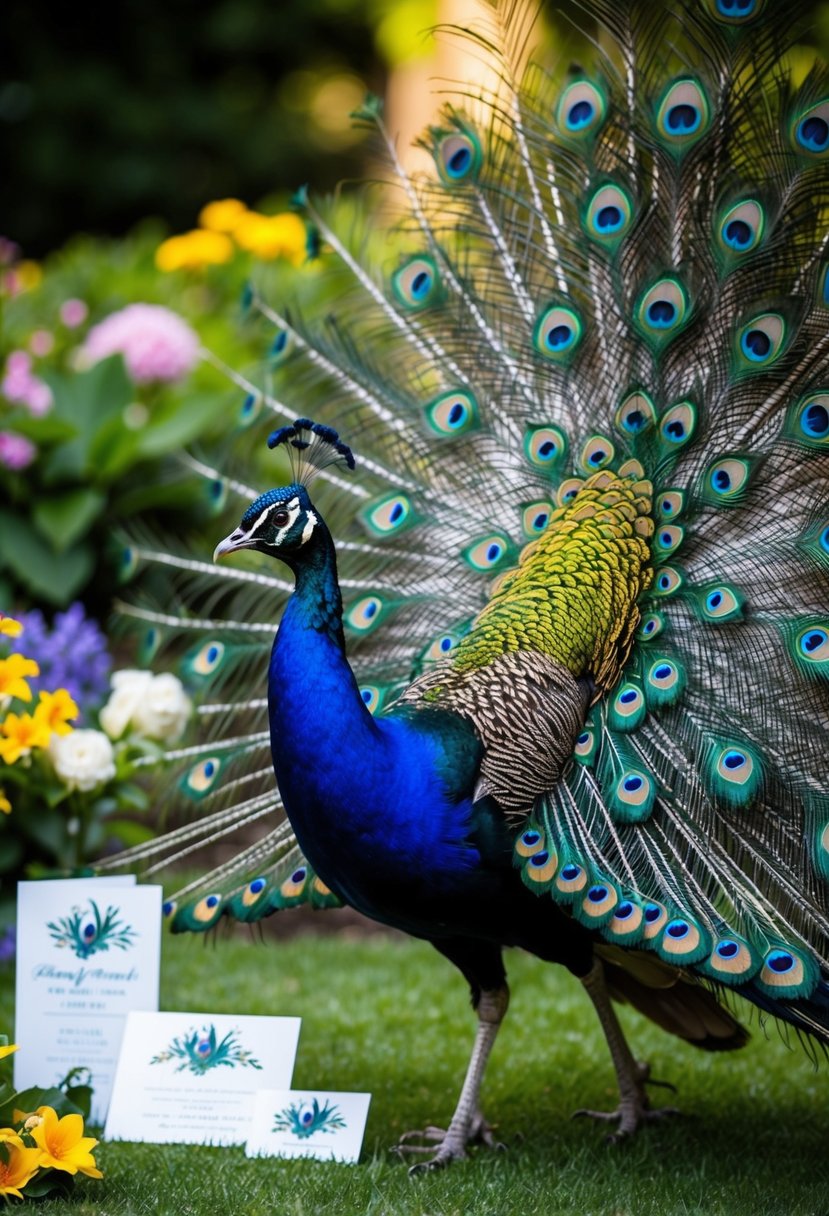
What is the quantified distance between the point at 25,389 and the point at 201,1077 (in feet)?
12.7

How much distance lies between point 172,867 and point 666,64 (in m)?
3.74

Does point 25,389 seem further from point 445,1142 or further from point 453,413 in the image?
point 445,1142

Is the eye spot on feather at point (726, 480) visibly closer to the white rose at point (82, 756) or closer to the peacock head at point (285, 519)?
the peacock head at point (285, 519)

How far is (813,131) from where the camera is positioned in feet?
11.0

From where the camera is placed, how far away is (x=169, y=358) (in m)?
6.92

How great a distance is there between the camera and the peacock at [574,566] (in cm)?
306

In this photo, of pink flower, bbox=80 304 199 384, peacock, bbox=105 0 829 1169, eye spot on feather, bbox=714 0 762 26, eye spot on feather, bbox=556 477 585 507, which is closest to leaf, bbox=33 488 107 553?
pink flower, bbox=80 304 199 384

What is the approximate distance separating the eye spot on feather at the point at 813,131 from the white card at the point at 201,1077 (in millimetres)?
2286

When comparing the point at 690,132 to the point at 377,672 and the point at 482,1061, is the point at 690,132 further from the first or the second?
the point at 482,1061

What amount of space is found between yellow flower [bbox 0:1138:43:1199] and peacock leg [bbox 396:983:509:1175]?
0.87 m

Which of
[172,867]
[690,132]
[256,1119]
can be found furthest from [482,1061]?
[172,867]

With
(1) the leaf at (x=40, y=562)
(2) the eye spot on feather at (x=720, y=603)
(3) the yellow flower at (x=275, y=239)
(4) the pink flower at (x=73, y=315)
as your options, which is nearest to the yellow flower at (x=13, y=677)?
(2) the eye spot on feather at (x=720, y=603)

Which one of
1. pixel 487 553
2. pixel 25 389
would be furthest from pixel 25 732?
pixel 25 389

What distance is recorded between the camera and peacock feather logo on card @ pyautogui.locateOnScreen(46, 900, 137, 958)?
→ 3.63 metres
